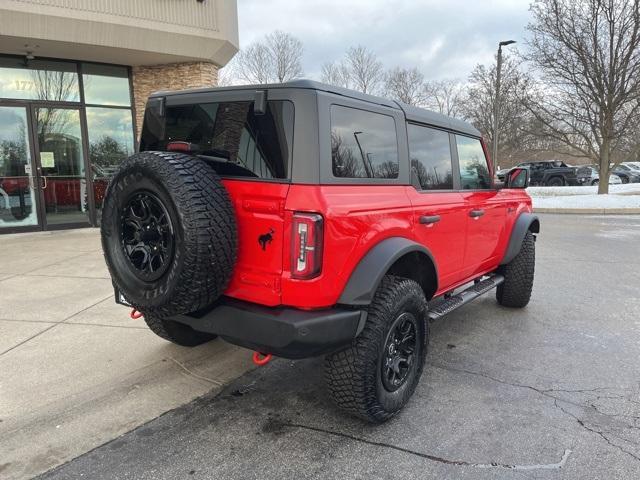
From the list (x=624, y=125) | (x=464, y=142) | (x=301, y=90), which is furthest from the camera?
(x=624, y=125)

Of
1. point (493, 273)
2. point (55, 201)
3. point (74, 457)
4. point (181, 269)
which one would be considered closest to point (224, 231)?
point (181, 269)

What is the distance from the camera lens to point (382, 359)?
271 cm

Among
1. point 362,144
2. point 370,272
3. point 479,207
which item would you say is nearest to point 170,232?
point 370,272

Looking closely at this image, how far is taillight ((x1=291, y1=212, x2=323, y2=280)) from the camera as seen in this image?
2352mm

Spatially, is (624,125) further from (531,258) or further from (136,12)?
(136,12)

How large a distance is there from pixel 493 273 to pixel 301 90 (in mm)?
3365

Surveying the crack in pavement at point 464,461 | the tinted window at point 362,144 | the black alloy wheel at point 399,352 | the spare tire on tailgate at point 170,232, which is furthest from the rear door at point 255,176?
the crack in pavement at point 464,461

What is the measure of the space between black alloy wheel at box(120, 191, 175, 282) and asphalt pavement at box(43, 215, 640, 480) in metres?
0.99

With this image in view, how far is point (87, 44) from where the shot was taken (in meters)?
8.82

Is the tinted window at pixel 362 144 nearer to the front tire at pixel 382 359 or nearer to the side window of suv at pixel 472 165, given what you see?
the front tire at pixel 382 359

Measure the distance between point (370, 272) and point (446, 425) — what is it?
109cm

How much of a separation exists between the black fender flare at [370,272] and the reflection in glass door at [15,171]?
9598mm

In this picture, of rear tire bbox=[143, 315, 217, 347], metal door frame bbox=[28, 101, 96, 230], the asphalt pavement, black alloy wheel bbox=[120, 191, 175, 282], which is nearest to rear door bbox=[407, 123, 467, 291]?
the asphalt pavement

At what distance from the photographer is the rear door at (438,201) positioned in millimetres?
3195
